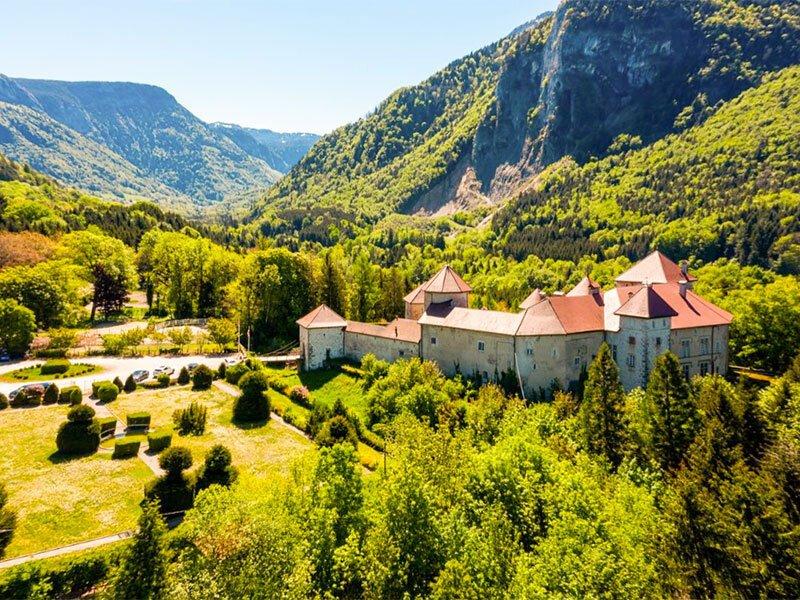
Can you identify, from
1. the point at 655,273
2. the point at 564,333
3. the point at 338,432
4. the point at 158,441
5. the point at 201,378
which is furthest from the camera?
the point at 655,273

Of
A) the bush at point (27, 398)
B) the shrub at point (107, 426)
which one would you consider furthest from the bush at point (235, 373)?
the bush at point (27, 398)

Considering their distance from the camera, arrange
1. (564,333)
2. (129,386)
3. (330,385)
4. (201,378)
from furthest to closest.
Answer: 1. (330,385)
2. (201,378)
3. (129,386)
4. (564,333)

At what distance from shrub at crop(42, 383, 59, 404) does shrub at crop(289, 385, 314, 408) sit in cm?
2086

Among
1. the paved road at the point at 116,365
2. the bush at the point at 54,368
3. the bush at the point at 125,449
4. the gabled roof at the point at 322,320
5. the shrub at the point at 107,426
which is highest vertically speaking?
the gabled roof at the point at 322,320

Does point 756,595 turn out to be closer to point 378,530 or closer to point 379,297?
point 378,530

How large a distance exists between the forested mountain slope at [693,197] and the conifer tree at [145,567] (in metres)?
127

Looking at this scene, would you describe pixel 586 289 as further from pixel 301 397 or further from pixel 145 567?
pixel 145 567

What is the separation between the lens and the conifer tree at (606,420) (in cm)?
3678

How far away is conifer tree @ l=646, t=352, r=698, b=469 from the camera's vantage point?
117 ft

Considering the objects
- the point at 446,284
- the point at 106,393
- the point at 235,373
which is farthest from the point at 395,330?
the point at 106,393

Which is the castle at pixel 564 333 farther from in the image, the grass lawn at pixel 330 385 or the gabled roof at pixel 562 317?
the grass lawn at pixel 330 385

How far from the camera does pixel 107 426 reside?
4000cm

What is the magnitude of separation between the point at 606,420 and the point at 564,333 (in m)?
12.2

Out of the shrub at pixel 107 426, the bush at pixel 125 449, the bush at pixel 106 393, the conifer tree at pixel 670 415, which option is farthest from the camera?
the bush at pixel 106 393
